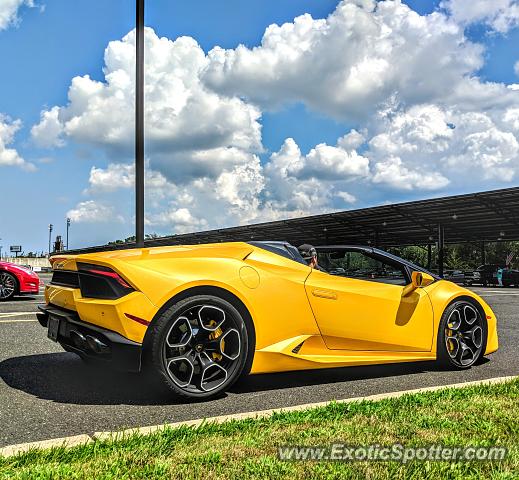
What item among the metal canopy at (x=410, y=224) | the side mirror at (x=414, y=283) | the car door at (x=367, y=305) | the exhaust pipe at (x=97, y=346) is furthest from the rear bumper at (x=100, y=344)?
the metal canopy at (x=410, y=224)

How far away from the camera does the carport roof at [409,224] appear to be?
29.8 metres

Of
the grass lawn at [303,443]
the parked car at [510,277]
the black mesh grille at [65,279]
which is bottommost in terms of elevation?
the parked car at [510,277]

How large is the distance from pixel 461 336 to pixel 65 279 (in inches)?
143

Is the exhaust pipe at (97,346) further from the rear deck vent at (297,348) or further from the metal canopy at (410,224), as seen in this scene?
the metal canopy at (410,224)

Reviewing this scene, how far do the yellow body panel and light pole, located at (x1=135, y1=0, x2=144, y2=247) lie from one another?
351cm

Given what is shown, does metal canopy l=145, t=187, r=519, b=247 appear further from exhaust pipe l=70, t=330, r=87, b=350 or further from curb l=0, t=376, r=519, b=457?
exhaust pipe l=70, t=330, r=87, b=350

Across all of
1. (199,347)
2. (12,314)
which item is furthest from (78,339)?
(12,314)

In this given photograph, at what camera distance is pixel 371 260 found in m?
5.07

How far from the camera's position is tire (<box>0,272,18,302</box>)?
12367 mm

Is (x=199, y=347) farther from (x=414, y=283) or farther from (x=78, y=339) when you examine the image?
(x=414, y=283)

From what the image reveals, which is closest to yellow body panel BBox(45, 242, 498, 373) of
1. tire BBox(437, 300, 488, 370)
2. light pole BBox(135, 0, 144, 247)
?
tire BBox(437, 300, 488, 370)

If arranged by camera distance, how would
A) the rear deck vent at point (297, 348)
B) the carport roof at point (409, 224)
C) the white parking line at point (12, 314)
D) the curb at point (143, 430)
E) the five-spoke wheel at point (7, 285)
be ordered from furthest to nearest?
the carport roof at point (409, 224) → the five-spoke wheel at point (7, 285) → the white parking line at point (12, 314) → the rear deck vent at point (297, 348) → the curb at point (143, 430)

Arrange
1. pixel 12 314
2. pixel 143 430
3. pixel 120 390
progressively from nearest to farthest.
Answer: pixel 143 430, pixel 120 390, pixel 12 314

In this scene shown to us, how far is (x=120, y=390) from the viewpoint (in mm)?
4102
